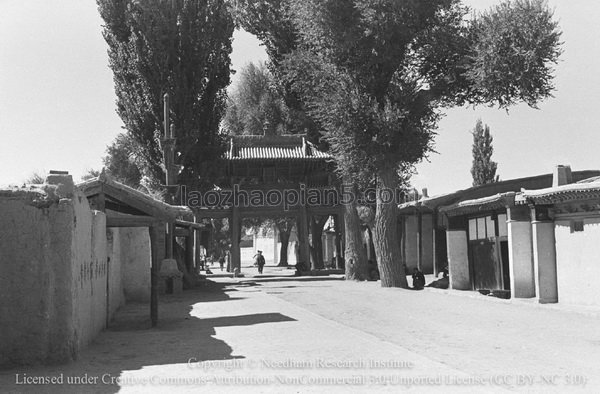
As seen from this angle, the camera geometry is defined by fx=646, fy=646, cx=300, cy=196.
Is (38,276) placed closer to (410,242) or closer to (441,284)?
(441,284)

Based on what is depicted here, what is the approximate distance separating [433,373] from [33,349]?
5.19 metres

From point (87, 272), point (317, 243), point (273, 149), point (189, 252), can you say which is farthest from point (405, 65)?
point (317, 243)

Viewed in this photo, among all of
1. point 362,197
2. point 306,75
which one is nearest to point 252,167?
point 362,197

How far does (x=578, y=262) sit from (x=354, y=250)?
1430 centimetres

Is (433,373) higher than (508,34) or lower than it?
lower

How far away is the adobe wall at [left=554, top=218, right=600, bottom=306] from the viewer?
1589 centimetres

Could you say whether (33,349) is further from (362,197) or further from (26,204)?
(362,197)

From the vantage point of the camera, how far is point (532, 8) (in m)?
22.4

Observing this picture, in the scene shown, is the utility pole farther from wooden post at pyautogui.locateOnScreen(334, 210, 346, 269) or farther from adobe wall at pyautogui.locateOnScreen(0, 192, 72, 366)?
adobe wall at pyautogui.locateOnScreen(0, 192, 72, 366)

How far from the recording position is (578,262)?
54.2ft

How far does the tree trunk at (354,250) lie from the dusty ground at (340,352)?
1244 centimetres

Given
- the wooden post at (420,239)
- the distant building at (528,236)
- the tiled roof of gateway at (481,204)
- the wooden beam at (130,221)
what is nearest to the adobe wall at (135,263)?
the wooden beam at (130,221)

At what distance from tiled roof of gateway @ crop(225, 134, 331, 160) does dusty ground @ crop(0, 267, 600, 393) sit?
59.0ft

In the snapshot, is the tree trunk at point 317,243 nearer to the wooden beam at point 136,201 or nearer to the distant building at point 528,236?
the distant building at point 528,236
